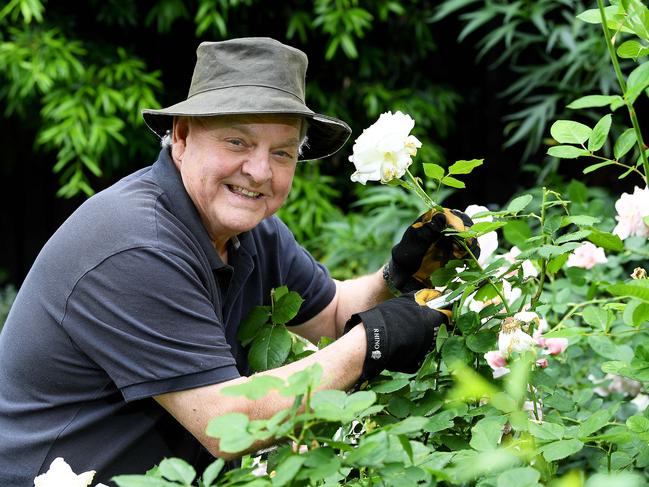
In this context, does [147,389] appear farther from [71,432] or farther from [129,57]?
[129,57]

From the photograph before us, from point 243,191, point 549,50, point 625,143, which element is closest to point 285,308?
point 243,191

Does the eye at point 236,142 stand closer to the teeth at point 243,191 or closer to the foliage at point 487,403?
the teeth at point 243,191

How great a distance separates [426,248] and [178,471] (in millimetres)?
822

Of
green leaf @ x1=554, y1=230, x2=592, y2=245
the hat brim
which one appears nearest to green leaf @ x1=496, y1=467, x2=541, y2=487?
green leaf @ x1=554, y1=230, x2=592, y2=245

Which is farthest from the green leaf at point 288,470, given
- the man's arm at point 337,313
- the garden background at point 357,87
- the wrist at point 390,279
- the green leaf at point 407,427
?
the garden background at point 357,87

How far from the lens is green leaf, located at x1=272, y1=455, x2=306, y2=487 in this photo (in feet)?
2.97

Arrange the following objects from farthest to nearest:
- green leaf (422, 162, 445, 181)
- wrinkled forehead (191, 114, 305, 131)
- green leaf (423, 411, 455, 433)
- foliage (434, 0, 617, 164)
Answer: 1. foliage (434, 0, 617, 164)
2. wrinkled forehead (191, 114, 305, 131)
3. green leaf (422, 162, 445, 181)
4. green leaf (423, 411, 455, 433)

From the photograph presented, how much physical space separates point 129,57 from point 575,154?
3.46 metres

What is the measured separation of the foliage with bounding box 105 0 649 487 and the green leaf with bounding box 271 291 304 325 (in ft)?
0.77

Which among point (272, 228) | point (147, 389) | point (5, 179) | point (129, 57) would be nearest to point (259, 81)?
point (272, 228)

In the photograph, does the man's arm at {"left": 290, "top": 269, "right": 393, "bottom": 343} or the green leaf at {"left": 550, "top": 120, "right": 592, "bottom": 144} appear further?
the man's arm at {"left": 290, "top": 269, "right": 393, "bottom": 343}

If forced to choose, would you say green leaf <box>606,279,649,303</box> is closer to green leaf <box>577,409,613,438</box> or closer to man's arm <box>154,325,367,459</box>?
green leaf <box>577,409,613,438</box>

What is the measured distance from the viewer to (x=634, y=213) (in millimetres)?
1428

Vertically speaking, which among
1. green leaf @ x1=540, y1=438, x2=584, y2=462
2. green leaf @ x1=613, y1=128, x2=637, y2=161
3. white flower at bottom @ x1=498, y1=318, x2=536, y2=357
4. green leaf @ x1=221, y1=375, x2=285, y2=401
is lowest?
green leaf @ x1=540, y1=438, x2=584, y2=462
